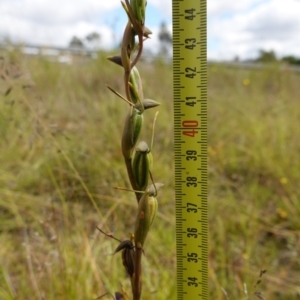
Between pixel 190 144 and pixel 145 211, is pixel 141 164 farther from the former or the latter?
pixel 190 144

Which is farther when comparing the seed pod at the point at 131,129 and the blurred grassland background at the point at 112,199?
the blurred grassland background at the point at 112,199

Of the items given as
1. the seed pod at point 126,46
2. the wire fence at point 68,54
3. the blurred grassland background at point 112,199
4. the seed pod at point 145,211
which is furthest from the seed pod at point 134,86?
the wire fence at point 68,54

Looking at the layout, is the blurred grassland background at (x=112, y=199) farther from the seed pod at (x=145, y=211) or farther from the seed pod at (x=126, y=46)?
the seed pod at (x=126, y=46)

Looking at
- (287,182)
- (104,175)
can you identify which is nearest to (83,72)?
(104,175)

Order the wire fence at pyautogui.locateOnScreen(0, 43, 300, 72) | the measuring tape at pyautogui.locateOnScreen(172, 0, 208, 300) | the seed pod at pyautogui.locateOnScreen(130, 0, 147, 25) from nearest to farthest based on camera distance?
the seed pod at pyautogui.locateOnScreen(130, 0, 147, 25), the measuring tape at pyautogui.locateOnScreen(172, 0, 208, 300), the wire fence at pyautogui.locateOnScreen(0, 43, 300, 72)

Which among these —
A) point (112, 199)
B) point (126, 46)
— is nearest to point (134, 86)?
point (126, 46)

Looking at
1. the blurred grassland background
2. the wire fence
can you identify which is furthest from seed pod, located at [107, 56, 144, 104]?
the wire fence

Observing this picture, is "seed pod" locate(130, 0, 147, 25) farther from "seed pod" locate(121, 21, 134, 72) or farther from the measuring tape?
the measuring tape
